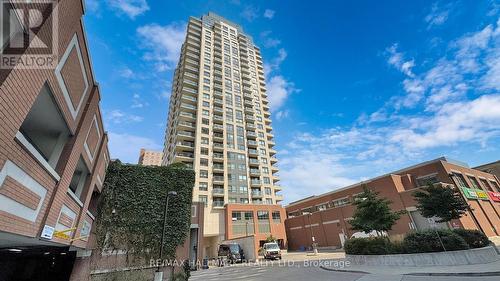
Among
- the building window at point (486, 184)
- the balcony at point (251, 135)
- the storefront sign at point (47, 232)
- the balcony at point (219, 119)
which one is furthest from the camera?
the balcony at point (251, 135)

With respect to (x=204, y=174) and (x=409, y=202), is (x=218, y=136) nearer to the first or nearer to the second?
(x=204, y=174)

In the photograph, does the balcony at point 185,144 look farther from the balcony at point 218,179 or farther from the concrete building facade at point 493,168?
the concrete building facade at point 493,168

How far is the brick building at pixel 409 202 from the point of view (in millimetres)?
29750

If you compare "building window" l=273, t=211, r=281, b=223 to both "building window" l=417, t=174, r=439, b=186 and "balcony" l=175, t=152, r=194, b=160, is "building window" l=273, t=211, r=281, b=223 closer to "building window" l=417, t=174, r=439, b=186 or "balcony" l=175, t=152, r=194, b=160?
"balcony" l=175, t=152, r=194, b=160

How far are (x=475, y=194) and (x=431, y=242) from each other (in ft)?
89.6

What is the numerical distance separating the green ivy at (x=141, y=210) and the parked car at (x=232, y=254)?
14.4m

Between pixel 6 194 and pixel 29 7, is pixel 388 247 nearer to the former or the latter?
pixel 6 194

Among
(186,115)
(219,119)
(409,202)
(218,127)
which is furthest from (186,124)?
(409,202)

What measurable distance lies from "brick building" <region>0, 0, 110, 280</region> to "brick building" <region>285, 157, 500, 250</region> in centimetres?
2495

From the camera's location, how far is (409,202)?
31.0 meters

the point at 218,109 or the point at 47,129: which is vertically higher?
the point at 218,109

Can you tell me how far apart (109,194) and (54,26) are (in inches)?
593

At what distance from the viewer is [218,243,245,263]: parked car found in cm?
3067

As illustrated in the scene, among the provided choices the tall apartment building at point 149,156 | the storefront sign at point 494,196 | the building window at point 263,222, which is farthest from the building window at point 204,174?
the tall apartment building at point 149,156
